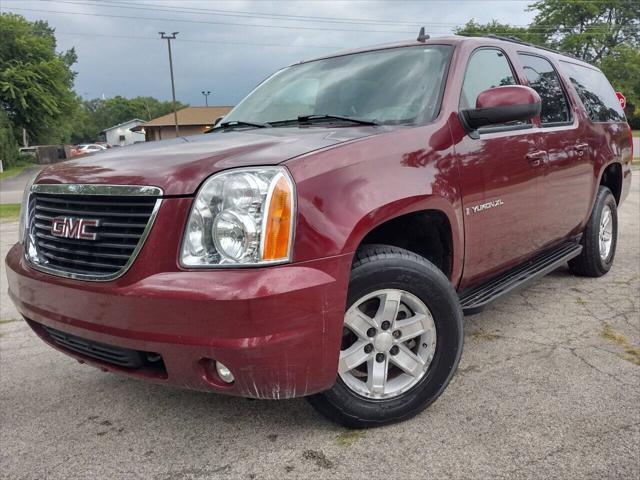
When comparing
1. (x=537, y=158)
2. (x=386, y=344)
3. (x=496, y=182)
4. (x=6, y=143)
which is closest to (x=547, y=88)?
(x=537, y=158)

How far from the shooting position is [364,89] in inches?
128

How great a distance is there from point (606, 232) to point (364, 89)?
120 inches

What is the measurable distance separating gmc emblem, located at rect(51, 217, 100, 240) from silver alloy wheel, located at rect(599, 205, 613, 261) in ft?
13.7

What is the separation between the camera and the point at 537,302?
4.33 meters

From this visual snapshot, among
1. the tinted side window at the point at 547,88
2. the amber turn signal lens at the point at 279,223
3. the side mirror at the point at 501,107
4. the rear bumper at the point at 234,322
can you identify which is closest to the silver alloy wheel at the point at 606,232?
the tinted side window at the point at 547,88

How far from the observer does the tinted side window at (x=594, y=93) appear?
15.1 ft

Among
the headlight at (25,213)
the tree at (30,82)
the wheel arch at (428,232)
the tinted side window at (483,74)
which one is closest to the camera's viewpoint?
the wheel arch at (428,232)

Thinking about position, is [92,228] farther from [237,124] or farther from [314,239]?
[237,124]

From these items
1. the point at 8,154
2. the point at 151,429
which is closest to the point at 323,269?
the point at 151,429

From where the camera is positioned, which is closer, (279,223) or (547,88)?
(279,223)

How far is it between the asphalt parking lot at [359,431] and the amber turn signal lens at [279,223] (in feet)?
2.93

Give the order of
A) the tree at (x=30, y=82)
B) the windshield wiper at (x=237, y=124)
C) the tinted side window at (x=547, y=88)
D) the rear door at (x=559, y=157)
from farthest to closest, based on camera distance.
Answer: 1. the tree at (x=30, y=82)
2. the tinted side window at (x=547, y=88)
3. the rear door at (x=559, y=157)
4. the windshield wiper at (x=237, y=124)

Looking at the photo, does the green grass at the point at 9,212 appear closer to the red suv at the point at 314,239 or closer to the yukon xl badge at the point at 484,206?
the red suv at the point at 314,239

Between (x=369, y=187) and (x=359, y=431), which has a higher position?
(x=369, y=187)
